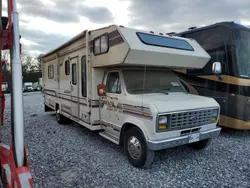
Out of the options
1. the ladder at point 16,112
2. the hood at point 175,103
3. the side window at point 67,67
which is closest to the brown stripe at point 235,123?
the hood at point 175,103

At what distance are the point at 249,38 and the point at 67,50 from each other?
17.1 ft

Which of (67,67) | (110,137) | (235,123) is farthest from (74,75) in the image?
(235,123)

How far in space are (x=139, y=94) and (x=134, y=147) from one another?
104 centimetres

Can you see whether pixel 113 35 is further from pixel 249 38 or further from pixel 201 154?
pixel 249 38

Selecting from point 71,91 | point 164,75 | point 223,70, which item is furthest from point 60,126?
point 223,70

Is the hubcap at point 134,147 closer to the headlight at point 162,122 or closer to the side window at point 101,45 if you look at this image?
the headlight at point 162,122

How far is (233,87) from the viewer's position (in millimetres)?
5660

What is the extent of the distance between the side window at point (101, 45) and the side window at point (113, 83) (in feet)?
1.85

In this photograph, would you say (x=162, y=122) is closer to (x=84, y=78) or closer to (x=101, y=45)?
(x=101, y=45)

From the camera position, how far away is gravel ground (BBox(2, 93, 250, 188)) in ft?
11.6

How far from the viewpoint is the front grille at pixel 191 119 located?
3785 mm

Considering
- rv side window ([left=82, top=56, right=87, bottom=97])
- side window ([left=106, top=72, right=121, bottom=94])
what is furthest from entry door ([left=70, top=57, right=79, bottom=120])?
side window ([left=106, top=72, right=121, bottom=94])

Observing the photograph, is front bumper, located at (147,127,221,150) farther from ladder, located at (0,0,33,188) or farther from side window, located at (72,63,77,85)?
side window, located at (72,63,77,85)

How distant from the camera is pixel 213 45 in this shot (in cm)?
622
